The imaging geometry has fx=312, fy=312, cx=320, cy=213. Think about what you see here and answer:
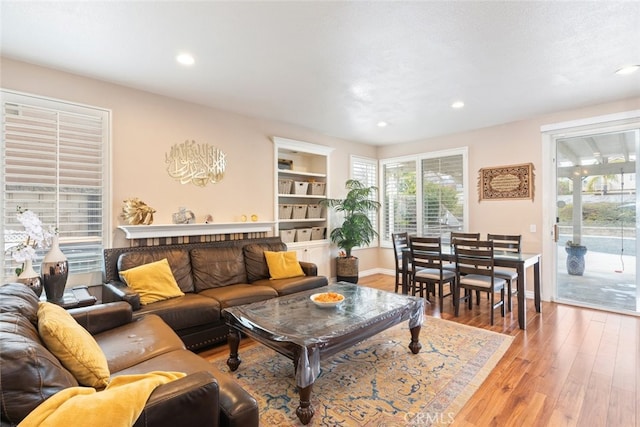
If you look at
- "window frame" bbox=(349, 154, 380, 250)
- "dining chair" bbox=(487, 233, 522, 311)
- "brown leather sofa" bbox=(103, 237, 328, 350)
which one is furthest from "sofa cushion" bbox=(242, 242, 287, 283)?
"dining chair" bbox=(487, 233, 522, 311)

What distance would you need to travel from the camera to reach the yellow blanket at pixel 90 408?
95cm

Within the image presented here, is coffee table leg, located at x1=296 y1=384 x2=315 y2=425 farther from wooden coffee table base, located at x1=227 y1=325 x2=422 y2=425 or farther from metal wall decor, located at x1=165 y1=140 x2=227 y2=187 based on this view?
metal wall decor, located at x1=165 y1=140 x2=227 y2=187

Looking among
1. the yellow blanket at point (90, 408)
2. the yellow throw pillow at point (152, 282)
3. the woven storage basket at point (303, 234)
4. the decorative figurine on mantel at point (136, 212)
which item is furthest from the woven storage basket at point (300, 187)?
the yellow blanket at point (90, 408)

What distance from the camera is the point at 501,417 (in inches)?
78.5

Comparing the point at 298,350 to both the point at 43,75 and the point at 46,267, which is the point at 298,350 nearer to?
the point at 46,267

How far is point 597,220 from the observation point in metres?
4.15

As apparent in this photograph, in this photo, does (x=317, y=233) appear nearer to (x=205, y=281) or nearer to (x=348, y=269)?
(x=348, y=269)

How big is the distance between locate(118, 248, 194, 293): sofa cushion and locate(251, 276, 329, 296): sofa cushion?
748 mm

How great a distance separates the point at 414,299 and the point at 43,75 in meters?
4.09

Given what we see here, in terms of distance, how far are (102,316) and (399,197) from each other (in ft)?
17.2

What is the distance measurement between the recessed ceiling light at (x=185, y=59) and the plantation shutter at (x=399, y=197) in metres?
4.39

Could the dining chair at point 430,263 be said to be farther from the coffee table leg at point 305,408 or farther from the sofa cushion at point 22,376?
the sofa cushion at point 22,376

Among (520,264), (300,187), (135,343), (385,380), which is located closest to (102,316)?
(135,343)

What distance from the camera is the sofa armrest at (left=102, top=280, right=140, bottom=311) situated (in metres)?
2.69
